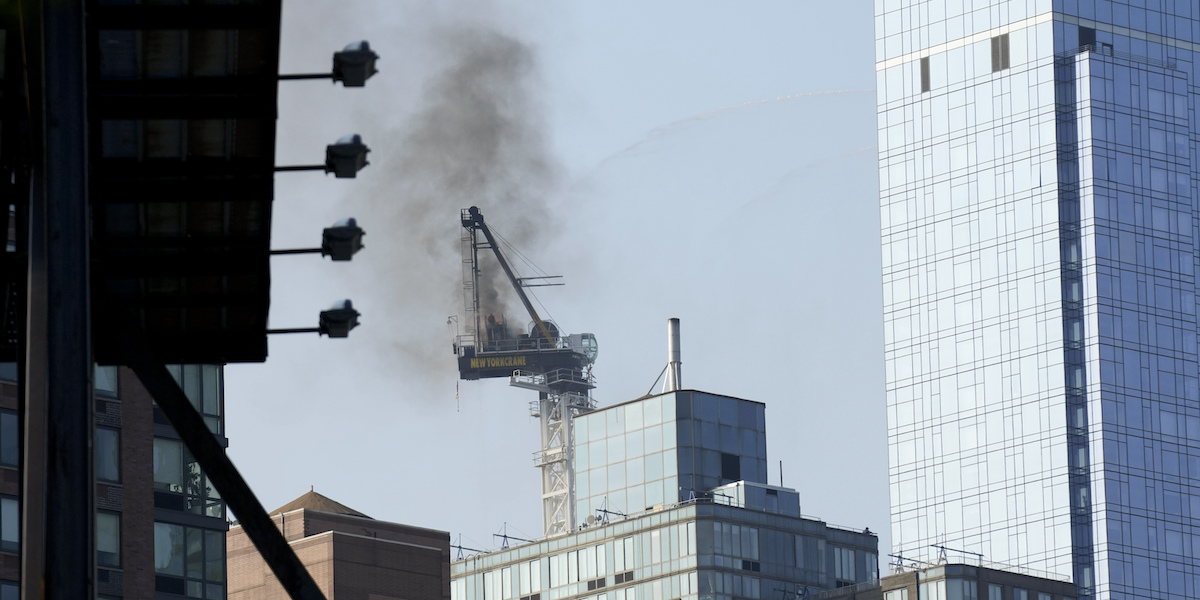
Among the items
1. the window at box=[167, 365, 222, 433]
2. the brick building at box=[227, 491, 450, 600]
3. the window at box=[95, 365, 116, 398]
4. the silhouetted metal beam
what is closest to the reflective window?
the window at box=[95, 365, 116, 398]

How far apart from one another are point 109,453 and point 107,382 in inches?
93.6

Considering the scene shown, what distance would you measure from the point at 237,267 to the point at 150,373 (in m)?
1.64

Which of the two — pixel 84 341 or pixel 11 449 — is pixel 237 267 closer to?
pixel 84 341

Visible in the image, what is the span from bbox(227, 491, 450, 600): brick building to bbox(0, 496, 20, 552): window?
46229mm

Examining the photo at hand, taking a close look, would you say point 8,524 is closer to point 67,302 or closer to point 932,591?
point 67,302

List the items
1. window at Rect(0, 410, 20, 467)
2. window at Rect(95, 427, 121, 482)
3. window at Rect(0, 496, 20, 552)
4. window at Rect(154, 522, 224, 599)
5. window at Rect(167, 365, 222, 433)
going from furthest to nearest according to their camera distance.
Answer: window at Rect(167, 365, 222, 433) → window at Rect(154, 522, 224, 599) → window at Rect(95, 427, 121, 482) → window at Rect(0, 410, 20, 467) → window at Rect(0, 496, 20, 552)

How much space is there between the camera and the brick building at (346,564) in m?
122

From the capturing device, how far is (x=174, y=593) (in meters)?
81.7

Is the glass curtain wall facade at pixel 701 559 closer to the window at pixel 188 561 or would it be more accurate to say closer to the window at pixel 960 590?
the window at pixel 960 590

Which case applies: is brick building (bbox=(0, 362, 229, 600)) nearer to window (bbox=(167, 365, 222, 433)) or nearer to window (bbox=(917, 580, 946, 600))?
window (bbox=(167, 365, 222, 433))

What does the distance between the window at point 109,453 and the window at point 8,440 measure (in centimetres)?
322

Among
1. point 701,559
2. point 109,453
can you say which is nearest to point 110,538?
point 109,453

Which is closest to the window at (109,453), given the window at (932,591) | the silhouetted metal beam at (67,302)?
the silhouetted metal beam at (67,302)

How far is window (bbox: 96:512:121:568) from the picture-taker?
77125 mm
